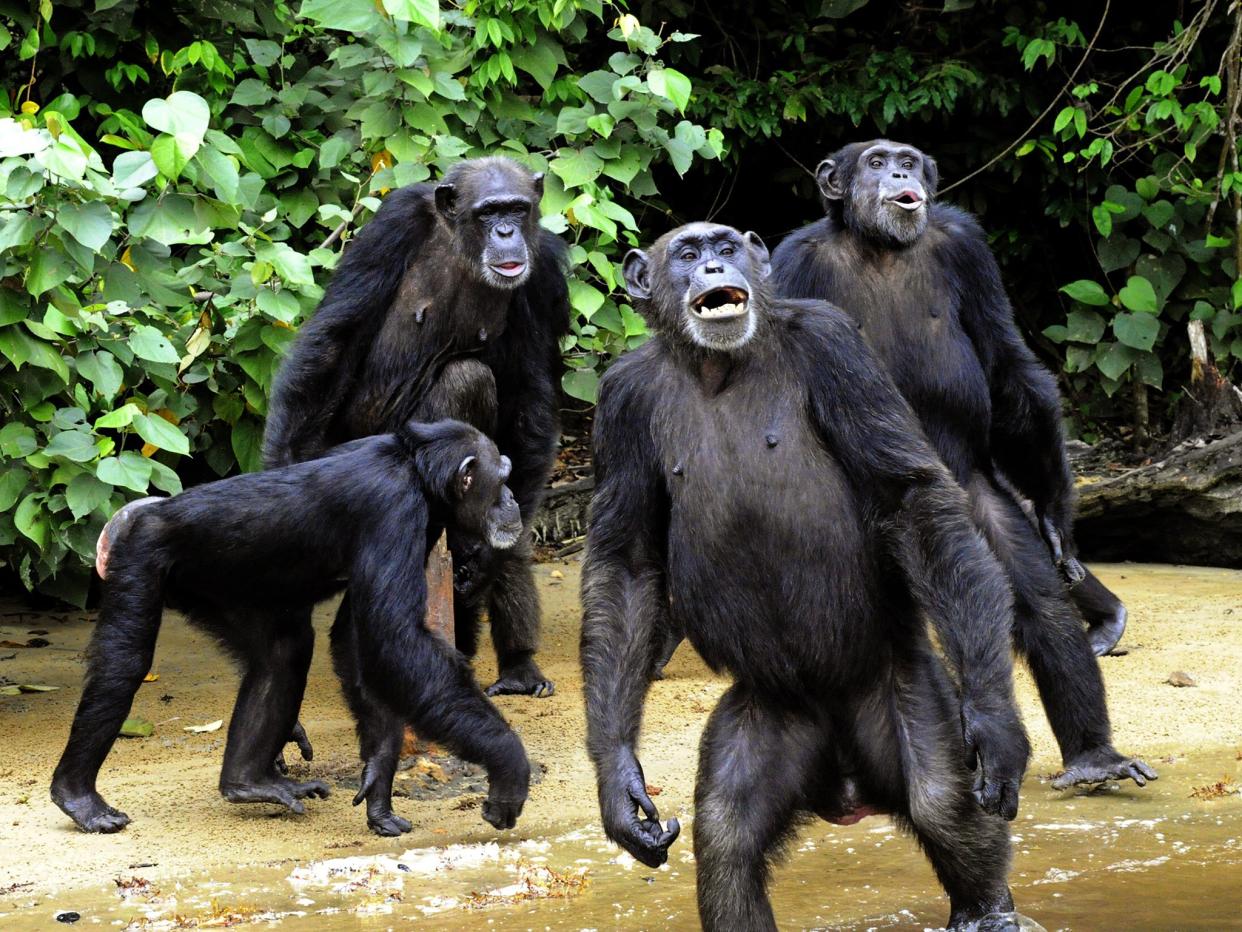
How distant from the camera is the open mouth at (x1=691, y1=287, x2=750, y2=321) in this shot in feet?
14.8

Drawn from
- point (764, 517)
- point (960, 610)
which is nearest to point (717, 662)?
point (764, 517)

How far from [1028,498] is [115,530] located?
352cm

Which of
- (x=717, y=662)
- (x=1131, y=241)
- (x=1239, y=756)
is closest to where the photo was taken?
(x=717, y=662)

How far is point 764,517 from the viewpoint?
4.48 metres

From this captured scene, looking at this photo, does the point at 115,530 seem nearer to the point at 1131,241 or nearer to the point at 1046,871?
the point at 1046,871

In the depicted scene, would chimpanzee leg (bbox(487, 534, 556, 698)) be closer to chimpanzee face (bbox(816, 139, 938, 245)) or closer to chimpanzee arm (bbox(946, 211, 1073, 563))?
chimpanzee face (bbox(816, 139, 938, 245))

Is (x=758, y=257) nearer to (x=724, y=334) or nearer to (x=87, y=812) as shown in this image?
(x=724, y=334)

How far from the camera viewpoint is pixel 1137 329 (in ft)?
35.2

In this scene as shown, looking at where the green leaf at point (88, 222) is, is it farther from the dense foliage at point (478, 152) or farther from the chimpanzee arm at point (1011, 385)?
the chimpanzee arm at point (1011, 385)

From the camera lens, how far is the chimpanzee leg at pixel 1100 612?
7523mm

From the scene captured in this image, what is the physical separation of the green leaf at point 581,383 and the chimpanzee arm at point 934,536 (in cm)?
296

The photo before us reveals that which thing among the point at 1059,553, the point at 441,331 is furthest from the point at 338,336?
the point at 1059,553

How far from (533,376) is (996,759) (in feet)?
10.7

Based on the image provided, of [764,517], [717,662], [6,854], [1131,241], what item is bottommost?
[6,854]
